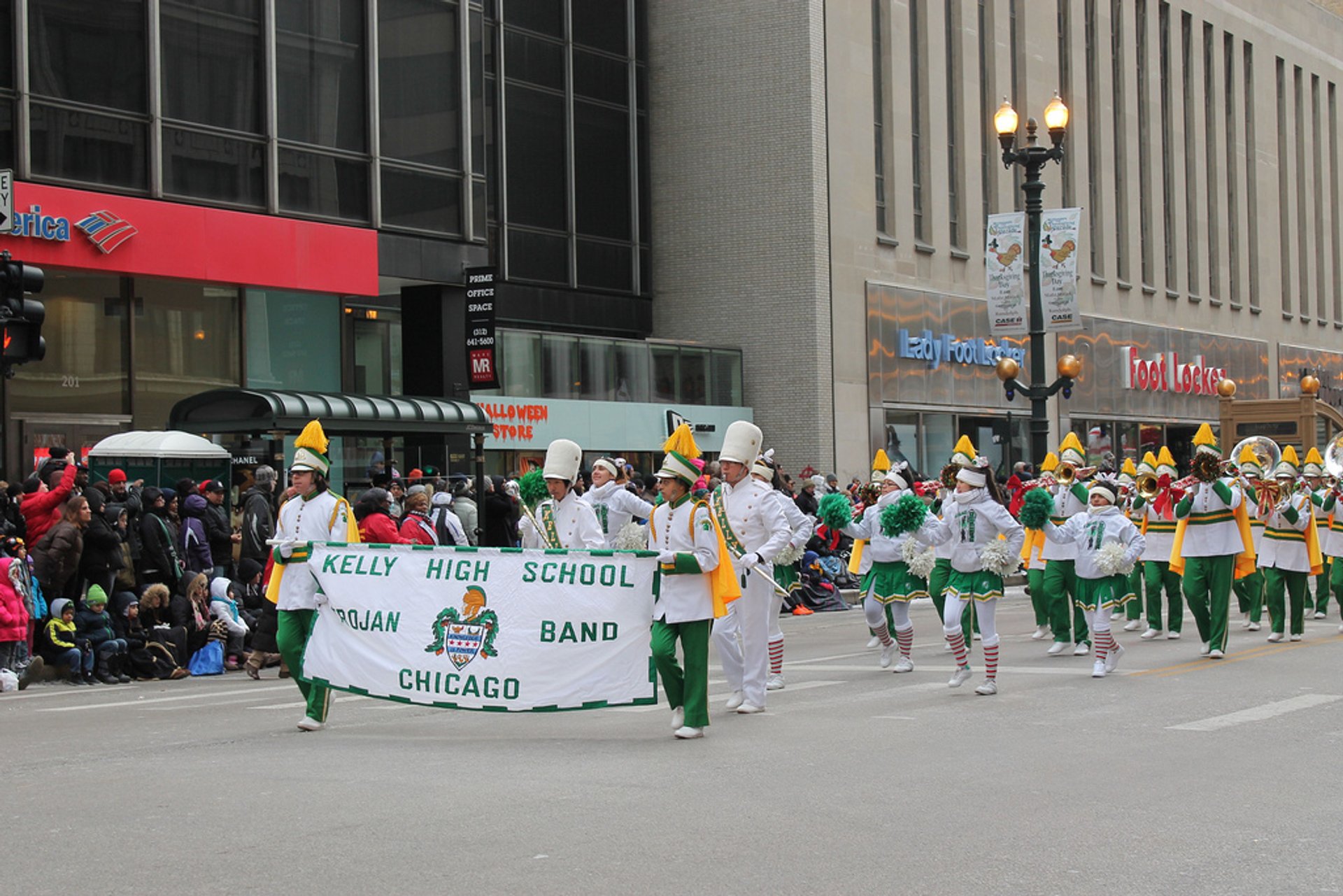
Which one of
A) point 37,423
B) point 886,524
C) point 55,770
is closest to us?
point 55,770

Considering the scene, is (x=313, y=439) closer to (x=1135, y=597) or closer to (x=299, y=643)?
(x=299, y=643)

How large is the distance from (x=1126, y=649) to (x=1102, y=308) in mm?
31719

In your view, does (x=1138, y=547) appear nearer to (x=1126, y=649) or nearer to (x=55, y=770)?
(x=1126, y=649)

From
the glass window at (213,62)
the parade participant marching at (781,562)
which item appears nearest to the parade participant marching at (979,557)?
the parade participant marching at (781,562)

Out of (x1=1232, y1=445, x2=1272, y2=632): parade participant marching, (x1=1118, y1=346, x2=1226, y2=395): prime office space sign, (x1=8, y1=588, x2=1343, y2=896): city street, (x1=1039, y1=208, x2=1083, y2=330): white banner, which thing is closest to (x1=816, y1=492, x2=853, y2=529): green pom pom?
(x1=8, y1=588, x2=1343, y2=896): city street

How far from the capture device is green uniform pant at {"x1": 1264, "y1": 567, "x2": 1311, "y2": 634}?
17656mm

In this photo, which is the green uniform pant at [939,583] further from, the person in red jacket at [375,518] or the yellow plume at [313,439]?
the yellow plume at [313,439]

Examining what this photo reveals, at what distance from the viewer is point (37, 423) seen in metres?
23.4

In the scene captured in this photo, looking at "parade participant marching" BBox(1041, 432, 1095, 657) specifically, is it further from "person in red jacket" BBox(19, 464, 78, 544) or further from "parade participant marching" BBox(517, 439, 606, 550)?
"person in red jacket" BBox(19, 464, 78, 544)

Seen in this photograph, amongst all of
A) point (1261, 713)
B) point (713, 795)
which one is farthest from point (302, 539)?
point (1261, 713)

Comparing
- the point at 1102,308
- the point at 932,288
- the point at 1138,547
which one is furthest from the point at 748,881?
the point at 1102,308

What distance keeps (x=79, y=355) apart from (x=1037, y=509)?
15473 millimetres

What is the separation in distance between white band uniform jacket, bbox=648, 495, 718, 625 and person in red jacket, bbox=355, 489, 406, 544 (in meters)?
4.77

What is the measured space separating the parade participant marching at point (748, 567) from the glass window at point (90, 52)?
14.7 m
